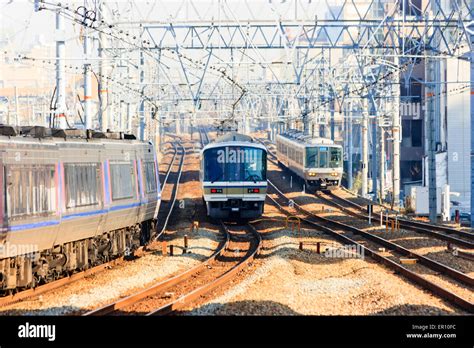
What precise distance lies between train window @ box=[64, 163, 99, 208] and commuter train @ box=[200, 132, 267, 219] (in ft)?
39.4

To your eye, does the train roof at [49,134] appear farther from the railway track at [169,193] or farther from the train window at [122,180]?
the railway track at [169,193]

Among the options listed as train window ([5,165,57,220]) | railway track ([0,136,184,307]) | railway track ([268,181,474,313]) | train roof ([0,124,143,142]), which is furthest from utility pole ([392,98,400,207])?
train window ([5,165,57,220])

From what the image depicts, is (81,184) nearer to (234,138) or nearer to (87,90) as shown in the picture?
(87,90)

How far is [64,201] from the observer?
51.0 feet

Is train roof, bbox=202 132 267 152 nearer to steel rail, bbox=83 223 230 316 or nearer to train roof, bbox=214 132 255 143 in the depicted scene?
train roof, bbox=214 132 255 143

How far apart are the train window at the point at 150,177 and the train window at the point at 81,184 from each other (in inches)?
182

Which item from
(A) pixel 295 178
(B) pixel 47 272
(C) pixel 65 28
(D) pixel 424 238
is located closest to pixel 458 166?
(A) pixel 295 178

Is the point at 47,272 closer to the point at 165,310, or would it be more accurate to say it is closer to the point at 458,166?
the point at 165,310

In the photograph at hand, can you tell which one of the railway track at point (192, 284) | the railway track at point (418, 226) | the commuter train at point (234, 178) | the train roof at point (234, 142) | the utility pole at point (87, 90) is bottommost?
the railway track at point (418, 226)

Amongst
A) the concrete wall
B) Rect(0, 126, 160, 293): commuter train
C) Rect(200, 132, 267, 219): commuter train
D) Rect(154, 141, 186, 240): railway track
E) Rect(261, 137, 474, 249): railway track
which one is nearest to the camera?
Rect(0, 126, 160, 293): commuter train

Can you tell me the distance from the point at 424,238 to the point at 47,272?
1241cm

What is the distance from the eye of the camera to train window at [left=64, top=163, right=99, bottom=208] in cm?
1591

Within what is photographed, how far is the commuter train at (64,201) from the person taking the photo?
13.5 metres

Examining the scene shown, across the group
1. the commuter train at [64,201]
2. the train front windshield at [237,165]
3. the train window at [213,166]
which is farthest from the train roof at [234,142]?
the commuter train at [64,201]
